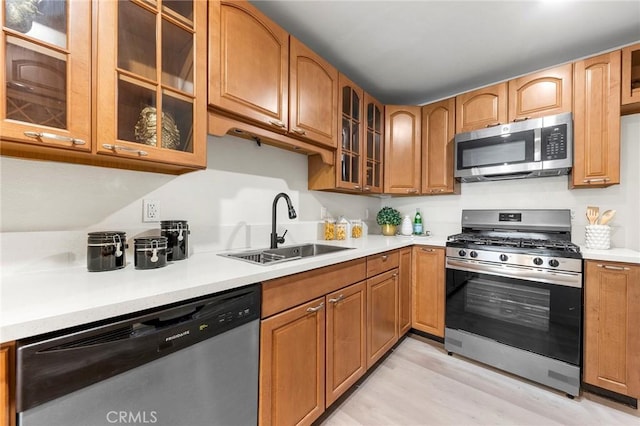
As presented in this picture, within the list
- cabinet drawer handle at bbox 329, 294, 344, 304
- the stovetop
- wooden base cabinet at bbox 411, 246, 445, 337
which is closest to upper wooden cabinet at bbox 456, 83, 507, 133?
the stovetop

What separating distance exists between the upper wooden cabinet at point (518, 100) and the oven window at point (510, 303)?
55.1 inches

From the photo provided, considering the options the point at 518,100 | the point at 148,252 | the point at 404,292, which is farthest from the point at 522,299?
the point at 148,252

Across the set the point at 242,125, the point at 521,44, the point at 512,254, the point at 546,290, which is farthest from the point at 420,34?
the point at 546,290

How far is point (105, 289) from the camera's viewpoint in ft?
2.73

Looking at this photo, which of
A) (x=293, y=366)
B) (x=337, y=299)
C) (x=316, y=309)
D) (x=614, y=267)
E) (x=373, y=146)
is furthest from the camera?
(x=373, y=146)

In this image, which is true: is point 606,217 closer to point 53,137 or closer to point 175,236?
point 175,236

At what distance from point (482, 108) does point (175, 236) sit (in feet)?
8.78

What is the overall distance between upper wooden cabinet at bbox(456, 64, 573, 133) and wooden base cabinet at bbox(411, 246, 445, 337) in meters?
1.24

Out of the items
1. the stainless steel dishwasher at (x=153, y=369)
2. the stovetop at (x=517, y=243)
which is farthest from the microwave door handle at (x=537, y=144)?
the stainless steel dishwasher at (x=153, y=369)

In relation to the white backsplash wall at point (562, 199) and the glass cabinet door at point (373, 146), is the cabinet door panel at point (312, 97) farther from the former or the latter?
the white backsplash wall at point (562, 199)

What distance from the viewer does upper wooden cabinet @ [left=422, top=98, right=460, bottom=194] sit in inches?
101

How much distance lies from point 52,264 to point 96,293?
50cm

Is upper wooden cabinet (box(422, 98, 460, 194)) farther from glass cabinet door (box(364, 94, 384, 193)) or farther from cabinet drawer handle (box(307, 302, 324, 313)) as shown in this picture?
cabinet drawer handle (box(307, 302, 324, 313))

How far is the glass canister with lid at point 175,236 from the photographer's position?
1278 mm
